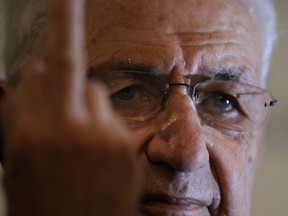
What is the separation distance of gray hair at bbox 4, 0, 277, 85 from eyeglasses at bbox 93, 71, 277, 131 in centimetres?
20

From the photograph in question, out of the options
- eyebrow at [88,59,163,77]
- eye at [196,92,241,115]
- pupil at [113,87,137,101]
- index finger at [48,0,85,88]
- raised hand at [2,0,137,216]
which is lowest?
raised hand at [2,0,137,216]

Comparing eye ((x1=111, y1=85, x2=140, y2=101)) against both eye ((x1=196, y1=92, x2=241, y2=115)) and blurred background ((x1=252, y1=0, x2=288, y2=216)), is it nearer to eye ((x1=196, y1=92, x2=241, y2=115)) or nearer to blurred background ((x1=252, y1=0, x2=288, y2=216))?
eye ((x1=196, y1=92, x2=241, y2=115))

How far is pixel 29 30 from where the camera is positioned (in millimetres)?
1383

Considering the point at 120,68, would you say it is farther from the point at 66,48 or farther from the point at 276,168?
the point at 276,168

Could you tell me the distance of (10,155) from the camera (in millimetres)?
611

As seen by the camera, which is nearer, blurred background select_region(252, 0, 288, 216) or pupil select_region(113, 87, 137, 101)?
pupil select_region(113, 87, 137, 101)

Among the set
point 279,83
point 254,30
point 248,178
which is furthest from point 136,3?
point 279,83

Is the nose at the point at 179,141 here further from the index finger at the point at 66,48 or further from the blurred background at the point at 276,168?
the blurred background at the point at 276,168

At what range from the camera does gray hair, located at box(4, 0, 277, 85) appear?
1.36 meters

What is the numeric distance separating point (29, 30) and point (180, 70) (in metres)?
0.39

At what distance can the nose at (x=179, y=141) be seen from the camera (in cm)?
112

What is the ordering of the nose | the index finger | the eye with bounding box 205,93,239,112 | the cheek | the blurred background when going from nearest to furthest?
the index finger → the nose → the cheek → the eye with bounding box 205,93,239,112 → the blurred background

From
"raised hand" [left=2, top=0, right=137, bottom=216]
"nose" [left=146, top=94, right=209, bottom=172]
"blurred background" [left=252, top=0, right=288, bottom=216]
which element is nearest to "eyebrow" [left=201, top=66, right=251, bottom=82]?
"nose" [left=146, top=94, right=209, bottom=172]

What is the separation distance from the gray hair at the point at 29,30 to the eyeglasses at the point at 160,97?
195 mm
